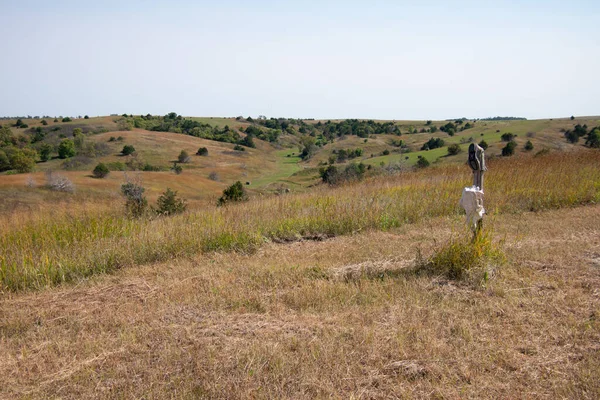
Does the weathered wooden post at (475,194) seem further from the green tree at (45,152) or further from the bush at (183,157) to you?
the green tree at (45,152)

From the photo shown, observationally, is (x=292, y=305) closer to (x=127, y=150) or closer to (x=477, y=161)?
(x=477, y=161)

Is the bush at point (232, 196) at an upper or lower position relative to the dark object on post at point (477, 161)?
lower

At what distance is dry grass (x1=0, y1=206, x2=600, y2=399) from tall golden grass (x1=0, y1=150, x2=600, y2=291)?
18.4 inches

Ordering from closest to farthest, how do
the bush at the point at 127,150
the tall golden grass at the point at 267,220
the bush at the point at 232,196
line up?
the tall golden grass at the point at 267,220 < the bush at the point at 232,196 < the bush at the point at 127,150

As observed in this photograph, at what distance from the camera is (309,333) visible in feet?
12.9

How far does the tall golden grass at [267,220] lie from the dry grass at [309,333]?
0.47 metres

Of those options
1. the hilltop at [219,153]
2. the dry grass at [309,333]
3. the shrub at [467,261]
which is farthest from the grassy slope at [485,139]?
the dry grass at [309,333]

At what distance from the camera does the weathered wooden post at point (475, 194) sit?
5277mm

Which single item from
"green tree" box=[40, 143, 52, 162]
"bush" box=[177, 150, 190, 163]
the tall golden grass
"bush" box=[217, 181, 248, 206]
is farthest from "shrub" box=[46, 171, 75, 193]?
"green tree" box=[40, 143, 52, 162]

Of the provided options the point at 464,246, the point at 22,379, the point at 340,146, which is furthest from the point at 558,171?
the point at 340,146

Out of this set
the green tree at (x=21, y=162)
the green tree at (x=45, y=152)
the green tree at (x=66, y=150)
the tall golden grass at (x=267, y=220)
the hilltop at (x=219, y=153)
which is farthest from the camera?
the green tree at (x=45, y=152)

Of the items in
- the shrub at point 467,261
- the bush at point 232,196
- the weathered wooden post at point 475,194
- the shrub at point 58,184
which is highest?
the weathered wooden post at point 475,194

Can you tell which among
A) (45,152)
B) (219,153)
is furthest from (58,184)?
(219,153)

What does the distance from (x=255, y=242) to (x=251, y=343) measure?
10.9 ft
